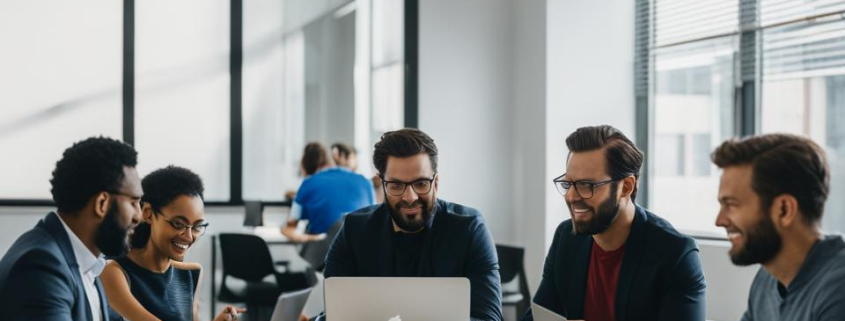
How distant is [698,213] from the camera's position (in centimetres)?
525

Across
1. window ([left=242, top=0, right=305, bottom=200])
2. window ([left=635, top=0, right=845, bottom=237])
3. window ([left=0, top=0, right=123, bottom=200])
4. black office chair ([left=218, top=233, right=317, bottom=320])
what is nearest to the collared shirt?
black office chair ([left=218, top=233, right=317, bottom=320])

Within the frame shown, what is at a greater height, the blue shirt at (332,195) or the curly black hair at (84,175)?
the curly black hair at (84,175)

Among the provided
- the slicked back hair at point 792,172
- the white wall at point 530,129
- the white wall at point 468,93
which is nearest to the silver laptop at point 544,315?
the slicked back hair at point 792,172

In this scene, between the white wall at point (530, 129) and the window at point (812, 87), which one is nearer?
the window at point (812, 87)

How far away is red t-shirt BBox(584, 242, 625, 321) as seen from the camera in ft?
8.56

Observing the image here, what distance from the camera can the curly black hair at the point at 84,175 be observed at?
6.56ft

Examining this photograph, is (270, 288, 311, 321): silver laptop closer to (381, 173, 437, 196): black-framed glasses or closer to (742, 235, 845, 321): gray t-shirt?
(381, 173, 437, 196): black-framed glasses

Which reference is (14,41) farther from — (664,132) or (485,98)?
(664,132)

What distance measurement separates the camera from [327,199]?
→ 5.38 metres

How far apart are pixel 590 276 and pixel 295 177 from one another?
13.4ft

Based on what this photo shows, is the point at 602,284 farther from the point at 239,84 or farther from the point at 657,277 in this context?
the point at 239,84

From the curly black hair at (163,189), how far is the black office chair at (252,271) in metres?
2.53

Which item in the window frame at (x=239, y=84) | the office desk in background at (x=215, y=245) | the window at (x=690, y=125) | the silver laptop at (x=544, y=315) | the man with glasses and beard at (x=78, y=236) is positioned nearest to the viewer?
the man with glasses and beard at (x=78, y=236)

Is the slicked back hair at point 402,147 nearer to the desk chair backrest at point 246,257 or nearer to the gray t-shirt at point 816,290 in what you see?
the gray t-shirt at point 816,290
